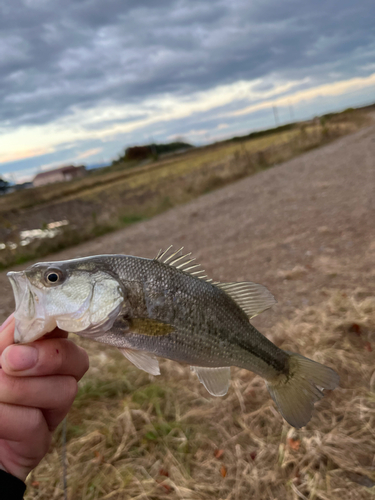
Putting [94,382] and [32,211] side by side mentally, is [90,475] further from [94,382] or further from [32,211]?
[32,211]

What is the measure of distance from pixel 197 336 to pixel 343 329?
281 cm

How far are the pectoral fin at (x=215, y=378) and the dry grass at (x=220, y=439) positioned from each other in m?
1.39

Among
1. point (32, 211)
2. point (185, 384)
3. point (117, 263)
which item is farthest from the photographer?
point (32, 211)

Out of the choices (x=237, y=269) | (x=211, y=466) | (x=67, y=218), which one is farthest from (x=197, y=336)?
(x=67, y=218)

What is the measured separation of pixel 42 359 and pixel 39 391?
161 millimetres

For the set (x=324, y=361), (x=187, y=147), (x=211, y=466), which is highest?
(x=187, y=147)

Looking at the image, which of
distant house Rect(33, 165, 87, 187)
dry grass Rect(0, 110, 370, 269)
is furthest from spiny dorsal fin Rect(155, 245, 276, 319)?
distant house Rect(33, 165, 87, 187)

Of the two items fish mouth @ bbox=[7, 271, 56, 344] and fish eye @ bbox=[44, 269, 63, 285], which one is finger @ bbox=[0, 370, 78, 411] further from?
fish eye @ bbox=[44, 269, 63, 285]

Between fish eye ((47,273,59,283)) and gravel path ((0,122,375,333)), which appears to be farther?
gravel path ((0,122,375,333))

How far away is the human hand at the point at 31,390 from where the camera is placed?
1.47 m

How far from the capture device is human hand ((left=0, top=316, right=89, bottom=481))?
1469 millimetres

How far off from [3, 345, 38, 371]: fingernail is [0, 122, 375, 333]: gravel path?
394 centimetres

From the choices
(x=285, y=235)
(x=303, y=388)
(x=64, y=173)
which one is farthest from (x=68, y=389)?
(x=64, y=173)

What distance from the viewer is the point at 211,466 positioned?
2916 mm
